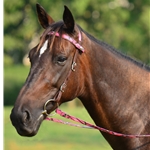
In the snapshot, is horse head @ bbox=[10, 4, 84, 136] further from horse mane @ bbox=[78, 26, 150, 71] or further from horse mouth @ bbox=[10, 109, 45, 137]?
horse mane @ bbox=[78, 26, 150, 71]

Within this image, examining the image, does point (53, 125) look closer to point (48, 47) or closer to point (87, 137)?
point (87, 137)

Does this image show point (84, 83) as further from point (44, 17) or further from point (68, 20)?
point (44, 17)

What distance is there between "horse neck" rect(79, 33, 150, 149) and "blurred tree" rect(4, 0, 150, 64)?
26.0m

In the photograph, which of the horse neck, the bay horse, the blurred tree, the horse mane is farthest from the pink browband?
the blurred tree

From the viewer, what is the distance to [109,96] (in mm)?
4746

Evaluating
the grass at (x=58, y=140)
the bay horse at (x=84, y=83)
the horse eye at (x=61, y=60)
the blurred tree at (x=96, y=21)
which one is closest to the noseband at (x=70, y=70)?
the bay horse at (x=84, y=83)

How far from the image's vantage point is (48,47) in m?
4.46

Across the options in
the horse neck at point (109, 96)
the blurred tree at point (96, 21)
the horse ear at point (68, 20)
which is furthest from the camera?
the blurred tree at point (96, 21)

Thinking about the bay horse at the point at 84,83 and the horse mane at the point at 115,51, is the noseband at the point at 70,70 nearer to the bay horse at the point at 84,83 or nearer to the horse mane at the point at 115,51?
the bay horse at the point at 84,83

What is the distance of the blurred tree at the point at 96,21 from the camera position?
106 feet

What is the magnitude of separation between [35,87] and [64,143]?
9.14 metres

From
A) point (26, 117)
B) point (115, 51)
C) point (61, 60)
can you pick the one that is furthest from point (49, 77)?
point (115, 51)

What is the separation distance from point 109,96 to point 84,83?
11.2 inches

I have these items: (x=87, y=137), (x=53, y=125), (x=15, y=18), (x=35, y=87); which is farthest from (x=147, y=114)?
(x=15, y=18)
